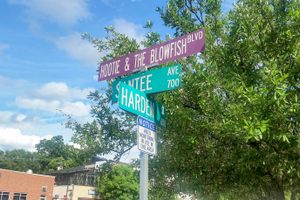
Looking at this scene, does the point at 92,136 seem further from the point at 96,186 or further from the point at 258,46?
the point at 96,186

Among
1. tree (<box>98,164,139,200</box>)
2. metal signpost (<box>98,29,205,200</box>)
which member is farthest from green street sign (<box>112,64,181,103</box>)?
tree (<box>98,164,139,200</box>)

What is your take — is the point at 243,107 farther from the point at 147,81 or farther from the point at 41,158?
the point at 41,158

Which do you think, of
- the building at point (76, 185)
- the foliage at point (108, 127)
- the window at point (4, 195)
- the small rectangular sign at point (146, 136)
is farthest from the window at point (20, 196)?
the small rectangular sign at point (146, 136)

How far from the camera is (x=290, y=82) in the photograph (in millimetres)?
5848

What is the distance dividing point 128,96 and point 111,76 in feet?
3.14

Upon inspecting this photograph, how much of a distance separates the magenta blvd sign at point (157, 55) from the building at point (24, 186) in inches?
1891

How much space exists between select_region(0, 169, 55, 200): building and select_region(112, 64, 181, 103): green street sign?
48432 millimetres

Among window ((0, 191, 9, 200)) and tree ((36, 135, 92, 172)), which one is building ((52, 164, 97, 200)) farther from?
tree ((36, 135, 92, 172))

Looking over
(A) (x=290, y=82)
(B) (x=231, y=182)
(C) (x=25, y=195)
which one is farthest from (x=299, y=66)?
(C) (x=25, y=195)

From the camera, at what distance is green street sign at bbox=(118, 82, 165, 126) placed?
15.8 ft

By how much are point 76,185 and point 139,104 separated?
5960cm

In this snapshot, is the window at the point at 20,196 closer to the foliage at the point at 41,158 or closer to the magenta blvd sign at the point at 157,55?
the magenta blvd sign at the point at 157,55

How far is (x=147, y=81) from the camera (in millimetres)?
5359

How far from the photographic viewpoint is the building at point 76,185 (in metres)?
60.6
